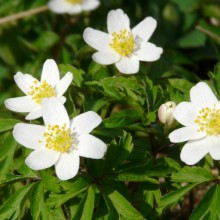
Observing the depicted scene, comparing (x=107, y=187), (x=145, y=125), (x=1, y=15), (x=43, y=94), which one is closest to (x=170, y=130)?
(x=145, y=125)

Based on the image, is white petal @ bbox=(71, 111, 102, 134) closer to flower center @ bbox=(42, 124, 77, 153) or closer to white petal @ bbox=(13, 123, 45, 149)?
flower center @ bbox=(42, 124, 77, 153)

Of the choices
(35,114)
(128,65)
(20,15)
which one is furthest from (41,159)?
(20,15)

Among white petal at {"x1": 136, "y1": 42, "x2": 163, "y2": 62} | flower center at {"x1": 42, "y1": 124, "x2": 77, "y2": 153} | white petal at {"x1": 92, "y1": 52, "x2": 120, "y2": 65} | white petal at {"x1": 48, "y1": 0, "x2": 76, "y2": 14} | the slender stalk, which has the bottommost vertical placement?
the slender stalk

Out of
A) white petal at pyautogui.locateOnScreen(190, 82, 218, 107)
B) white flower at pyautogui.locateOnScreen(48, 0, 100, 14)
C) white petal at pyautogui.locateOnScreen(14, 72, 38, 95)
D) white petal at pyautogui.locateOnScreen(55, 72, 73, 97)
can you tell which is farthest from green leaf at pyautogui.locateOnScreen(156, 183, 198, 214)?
white flower at pyautogui.locateOnScreen(48, 0, 100, 14)

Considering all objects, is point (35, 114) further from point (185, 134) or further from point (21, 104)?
point (185, 134)

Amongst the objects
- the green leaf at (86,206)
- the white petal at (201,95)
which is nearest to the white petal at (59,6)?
the white petal at (201,95)

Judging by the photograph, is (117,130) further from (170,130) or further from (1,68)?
(1,68)
